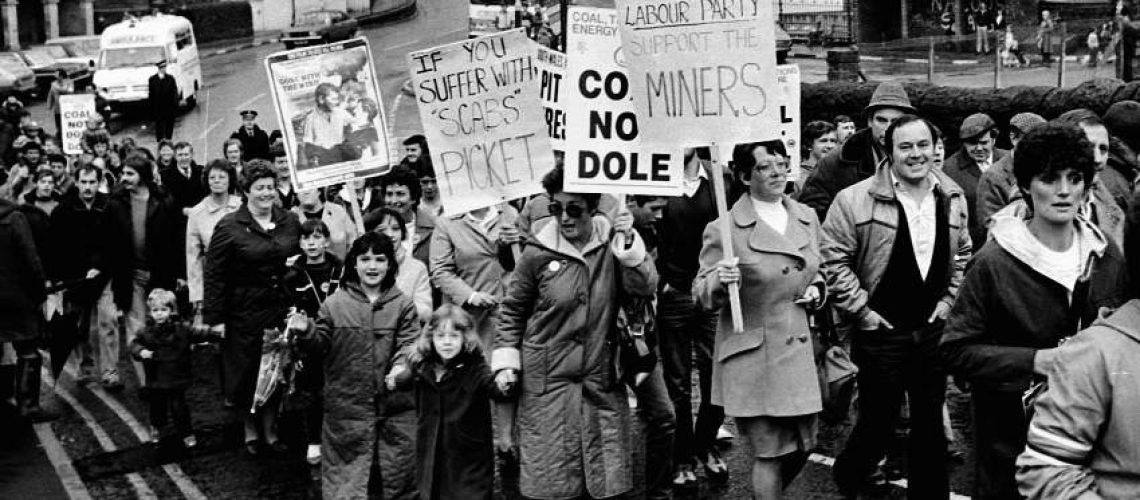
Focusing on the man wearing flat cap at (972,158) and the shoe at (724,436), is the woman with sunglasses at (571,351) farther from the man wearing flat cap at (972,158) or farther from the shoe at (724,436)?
the man wearing flat cap at (972,158)

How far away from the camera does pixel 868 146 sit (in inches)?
344

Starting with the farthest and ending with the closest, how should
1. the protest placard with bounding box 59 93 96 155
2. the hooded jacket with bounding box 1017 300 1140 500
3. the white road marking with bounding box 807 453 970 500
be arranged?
the protest placard with bounding box 59 93 96 155
the white road marking with bounding box 807 453 970 500
the hooded jacket with bounding box 1017 300 1140 500

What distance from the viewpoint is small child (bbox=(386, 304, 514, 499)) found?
7539 mm

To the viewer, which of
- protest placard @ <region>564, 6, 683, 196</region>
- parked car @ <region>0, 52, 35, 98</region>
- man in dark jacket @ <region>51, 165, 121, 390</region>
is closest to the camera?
protest placard @ <region>564, 6, 683, 196</region>

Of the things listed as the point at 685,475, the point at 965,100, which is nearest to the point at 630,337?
the point at 685,475

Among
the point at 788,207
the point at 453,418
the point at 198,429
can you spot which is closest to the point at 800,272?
the point at 788,207

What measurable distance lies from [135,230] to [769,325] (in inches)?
270

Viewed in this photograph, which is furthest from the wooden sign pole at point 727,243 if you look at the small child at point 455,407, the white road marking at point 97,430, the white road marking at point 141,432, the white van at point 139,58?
the white van at point 139,58

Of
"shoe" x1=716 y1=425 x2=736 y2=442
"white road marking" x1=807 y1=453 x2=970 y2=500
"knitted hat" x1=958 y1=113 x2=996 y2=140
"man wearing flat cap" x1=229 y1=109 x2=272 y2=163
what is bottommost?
"shoe" x1=716 y1=425 x2=736 y2=442

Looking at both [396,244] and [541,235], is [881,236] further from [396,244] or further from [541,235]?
[396,244]

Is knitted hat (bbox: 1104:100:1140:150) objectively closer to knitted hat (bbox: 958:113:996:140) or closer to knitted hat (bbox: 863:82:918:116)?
knitted hat (bbox: 863:82:918:116)

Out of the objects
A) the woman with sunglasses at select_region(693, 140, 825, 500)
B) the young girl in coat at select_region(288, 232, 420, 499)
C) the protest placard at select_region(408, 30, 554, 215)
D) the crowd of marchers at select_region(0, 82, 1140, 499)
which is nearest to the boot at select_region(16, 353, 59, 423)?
the crowd of marchers at select_region(0, 82, 1140, 499)

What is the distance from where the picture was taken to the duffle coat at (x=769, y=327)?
7137 millimetres

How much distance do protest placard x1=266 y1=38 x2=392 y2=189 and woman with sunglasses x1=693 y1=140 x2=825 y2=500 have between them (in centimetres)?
360
